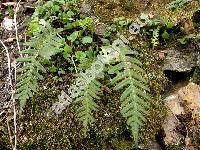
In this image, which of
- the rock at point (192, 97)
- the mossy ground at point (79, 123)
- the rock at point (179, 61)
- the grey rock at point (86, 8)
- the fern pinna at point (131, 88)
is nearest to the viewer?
Result: the fern pinna at point (131, 88)

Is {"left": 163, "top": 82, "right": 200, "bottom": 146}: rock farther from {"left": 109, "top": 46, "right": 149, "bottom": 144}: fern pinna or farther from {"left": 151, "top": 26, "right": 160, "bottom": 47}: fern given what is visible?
{"left": 151, "top": 26, "right": 160, "bottom": 47}: fern

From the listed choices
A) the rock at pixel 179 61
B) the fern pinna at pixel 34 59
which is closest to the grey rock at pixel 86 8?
the fern pinna at pixel 34 59

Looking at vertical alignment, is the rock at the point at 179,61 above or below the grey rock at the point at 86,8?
below

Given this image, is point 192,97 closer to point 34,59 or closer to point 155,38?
point 155,38

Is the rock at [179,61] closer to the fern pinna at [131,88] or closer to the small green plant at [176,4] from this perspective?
the fern pinna at [131,88]

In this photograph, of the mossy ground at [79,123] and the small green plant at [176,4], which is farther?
the small green plant at [176,4]

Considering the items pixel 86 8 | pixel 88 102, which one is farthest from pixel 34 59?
pixel 86 8
